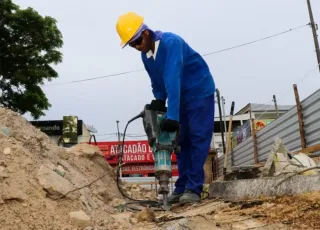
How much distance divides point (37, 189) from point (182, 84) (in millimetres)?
1735

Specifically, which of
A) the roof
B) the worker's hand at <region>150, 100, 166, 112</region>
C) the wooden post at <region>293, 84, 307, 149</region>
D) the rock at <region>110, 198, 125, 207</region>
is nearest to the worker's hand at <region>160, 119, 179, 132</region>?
the worker's hand at <region>150, 100, 166, 112</region>

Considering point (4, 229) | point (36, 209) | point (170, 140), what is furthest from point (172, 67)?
point (4, 229)

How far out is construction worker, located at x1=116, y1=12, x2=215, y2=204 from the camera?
3.81 meters

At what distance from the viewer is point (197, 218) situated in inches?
105

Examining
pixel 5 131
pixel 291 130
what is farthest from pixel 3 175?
pixel 291 130

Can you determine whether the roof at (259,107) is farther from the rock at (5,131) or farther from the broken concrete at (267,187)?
the broken concrete at (267,187)

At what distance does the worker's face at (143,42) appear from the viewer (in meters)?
4.01

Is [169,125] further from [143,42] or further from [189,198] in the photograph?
[143,42]

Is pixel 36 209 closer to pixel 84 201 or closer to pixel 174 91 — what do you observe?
pixel 84 201

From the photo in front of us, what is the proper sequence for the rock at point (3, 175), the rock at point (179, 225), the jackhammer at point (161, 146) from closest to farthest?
1. the rock at point (179, 225)
2. the rock at point (3, 175)
3. the jackhammer at point (161, 146)

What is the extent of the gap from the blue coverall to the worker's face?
0.06m

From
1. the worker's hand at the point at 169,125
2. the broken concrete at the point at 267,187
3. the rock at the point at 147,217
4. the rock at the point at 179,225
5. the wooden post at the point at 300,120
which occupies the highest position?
the wooden post at the point at 300,120

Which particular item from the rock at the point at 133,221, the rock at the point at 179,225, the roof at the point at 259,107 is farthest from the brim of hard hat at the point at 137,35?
the roof at the point at 259,107

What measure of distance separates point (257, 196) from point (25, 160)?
188 centimetres
